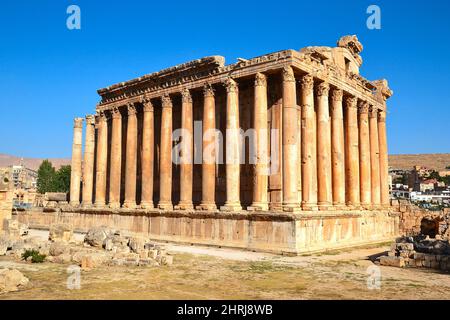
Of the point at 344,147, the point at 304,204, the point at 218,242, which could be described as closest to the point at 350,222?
the point at 304,204

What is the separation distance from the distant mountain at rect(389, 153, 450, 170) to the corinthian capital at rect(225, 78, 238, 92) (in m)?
152

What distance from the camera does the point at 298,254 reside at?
17.2 meters

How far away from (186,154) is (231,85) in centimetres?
492

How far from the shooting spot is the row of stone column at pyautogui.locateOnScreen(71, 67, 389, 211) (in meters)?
19.7

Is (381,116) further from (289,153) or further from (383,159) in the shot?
(289,153)

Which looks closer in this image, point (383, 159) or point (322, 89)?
point (322, 89)

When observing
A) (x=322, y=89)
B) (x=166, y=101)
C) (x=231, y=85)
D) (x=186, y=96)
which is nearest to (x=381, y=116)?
(x=322, y=89)

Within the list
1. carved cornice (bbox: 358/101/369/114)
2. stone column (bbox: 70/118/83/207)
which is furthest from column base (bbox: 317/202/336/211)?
stone column (bbox: 70/118/83/207)

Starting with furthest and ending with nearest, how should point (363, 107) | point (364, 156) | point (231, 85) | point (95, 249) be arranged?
1. point (363, 107)
2. point (364, 156)
3. point (231, 85)
4. point (95, 249)

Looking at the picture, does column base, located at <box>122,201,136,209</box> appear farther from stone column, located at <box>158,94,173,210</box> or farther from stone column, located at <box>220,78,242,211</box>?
stone column, located at <box>220,78,242,211</box>

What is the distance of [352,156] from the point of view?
24797 mm

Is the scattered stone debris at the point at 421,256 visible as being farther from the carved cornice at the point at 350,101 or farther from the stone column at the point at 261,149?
the carved cornice at the point at 350,101

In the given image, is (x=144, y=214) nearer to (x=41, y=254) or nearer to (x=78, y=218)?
(x=78, y=218)

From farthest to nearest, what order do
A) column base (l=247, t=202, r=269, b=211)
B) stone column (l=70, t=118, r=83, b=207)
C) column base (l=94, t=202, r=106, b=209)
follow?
stone column (l=70, t=118, r=83, b=207), column base (l=94, t=202, r=106, b=209), column base (l=247, t=202, r=269, b=211)
